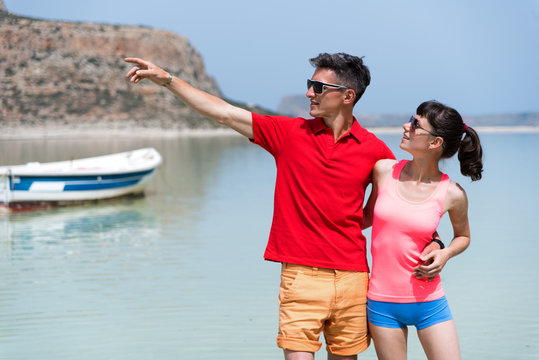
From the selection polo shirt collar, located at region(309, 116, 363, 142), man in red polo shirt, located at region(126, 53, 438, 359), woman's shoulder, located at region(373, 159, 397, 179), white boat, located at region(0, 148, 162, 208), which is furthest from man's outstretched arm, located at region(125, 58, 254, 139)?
white boat, located at region(0, 148, 162, 208)

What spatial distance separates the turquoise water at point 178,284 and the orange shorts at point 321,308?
2.59 ft

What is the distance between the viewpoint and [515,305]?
741 cm

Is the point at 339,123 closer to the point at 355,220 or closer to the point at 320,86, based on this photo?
the point at 320,86

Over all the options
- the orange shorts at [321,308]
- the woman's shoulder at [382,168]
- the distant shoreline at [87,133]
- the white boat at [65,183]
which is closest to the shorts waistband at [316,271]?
the orange shorts at [321,308]

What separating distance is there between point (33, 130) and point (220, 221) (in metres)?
77.4

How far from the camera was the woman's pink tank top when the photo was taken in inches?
117

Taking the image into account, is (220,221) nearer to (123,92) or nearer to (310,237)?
(310,237)

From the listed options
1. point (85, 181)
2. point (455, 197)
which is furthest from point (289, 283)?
point (85, 181)

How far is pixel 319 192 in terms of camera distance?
310cm

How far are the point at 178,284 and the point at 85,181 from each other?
8.73 m

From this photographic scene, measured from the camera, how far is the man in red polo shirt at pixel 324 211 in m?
3.07

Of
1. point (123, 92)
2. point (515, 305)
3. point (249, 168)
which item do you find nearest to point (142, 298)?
point (515, 305)

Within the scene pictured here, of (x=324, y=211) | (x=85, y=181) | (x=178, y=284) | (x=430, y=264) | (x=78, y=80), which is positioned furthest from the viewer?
(x=78, y=80)

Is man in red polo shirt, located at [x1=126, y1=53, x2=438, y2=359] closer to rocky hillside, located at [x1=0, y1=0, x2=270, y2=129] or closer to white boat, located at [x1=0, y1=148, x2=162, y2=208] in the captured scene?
white boat, located at [x1=0, y1=148, x2=162, y2=208]
